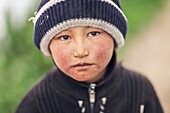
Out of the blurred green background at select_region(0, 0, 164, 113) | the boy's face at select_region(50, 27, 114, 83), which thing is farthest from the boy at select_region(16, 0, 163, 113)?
the blurred green background at select_region(0, 0, 164, 113)

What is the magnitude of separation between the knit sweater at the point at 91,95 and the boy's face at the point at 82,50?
0.72 ft

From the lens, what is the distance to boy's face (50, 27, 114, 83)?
1965 millimetres

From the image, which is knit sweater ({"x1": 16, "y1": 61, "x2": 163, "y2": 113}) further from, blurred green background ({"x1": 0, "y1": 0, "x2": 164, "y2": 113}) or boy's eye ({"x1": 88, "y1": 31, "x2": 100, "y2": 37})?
blurred green background ({"x1": 0, "y1": 0, "x2": 164, "y2": 113})

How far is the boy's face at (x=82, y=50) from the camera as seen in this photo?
6.45ft

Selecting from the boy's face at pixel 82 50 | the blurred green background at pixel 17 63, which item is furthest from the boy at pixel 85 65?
the blurred green background at pixel 17 63

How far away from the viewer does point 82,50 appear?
1.94 m

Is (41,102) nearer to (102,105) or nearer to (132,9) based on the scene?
(102,105)

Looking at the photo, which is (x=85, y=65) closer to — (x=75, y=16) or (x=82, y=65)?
(x=82, y=65)

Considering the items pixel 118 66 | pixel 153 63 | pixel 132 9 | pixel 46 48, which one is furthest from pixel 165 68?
pixel 46 48

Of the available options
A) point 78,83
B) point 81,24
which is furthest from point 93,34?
point 78,83

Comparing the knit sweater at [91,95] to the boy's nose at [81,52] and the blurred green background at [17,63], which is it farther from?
the blurred green background at [17,63]

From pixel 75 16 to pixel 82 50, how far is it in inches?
5.7

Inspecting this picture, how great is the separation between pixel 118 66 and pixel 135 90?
152 millimetres

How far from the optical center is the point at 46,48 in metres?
2.13
